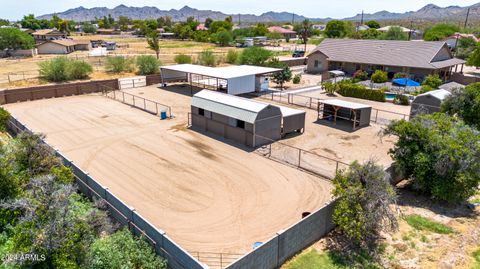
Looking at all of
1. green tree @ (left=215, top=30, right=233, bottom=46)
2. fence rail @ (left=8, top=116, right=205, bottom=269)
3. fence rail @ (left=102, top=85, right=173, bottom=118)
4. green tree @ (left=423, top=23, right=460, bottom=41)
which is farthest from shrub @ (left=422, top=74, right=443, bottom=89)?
green tree @ (left=215, top=30, right=233, bottom=46)

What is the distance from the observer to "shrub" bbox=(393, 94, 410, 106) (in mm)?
36312

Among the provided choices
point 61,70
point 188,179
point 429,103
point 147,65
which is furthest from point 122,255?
point 147,65

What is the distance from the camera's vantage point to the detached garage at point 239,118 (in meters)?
24.0

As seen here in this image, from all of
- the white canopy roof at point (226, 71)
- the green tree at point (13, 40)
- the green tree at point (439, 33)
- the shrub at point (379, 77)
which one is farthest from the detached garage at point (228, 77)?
the green tree at point (439, 33)

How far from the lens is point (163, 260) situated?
12125 millimetres

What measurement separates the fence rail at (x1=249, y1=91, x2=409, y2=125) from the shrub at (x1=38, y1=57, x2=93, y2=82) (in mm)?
24839

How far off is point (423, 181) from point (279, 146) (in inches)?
376

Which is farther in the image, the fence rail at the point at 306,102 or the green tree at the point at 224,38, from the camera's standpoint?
the green tree at the point at 224,38

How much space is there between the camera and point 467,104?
77.7ft

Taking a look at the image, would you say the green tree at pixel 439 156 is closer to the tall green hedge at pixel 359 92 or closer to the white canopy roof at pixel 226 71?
the tall green hedge at pixel 359 92

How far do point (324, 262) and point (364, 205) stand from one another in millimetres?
2638

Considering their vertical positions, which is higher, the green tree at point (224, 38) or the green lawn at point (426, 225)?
the green tree at point (224, 38)

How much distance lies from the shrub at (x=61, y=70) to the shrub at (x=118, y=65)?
5.24 meters

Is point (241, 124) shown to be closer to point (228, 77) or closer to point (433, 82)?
point (228, 77)
